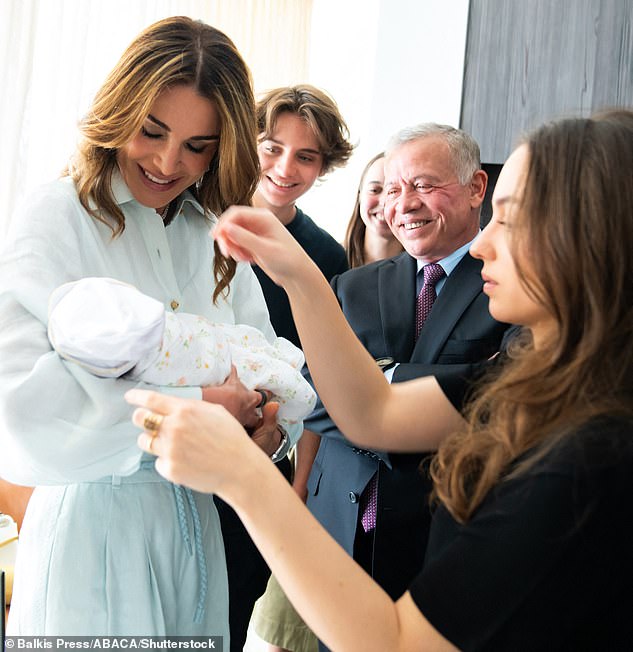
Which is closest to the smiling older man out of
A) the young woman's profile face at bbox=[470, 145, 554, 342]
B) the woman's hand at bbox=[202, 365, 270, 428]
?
the woman's hand at bbox=[202, 365, 270, 428]

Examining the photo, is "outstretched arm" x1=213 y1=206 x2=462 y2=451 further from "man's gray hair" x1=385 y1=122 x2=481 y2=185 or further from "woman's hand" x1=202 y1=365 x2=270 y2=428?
"man's gray hair" x1=385 y1=122 x2=481 y2=185

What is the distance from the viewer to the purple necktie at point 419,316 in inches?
81.6

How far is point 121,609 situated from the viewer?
4.67ft

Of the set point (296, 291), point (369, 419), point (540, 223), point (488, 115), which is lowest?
point (369, 419)

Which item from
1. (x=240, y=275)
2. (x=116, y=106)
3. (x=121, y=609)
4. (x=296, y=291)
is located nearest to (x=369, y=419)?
(x=296, y=291)

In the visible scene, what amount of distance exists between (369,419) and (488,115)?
249 centimetres

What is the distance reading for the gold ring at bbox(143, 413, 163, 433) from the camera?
3.55 feet

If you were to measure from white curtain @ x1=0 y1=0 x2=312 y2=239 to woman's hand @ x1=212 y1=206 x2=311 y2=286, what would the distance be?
6.46 ft

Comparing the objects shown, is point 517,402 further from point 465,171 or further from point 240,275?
point 465,171

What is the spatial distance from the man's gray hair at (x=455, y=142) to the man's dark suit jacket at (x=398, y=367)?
0.29 metres

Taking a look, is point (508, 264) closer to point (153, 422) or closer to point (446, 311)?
point (153, 422)

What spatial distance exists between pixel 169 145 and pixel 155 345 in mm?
457

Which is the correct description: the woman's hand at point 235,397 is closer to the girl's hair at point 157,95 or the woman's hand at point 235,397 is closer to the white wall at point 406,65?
the girl's hair at point 157,95

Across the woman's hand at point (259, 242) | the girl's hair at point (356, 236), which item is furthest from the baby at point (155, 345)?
the girl's hair at point (356, 236)
